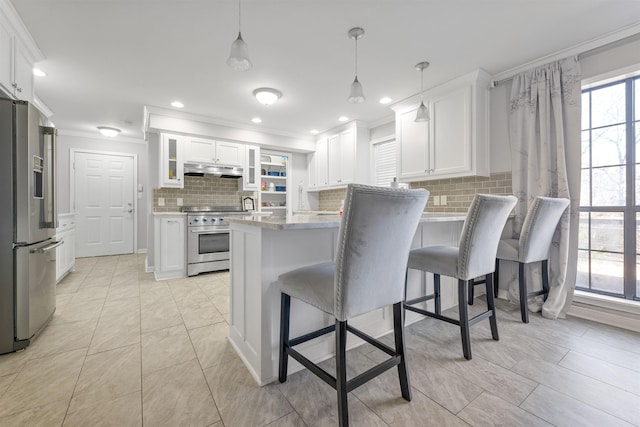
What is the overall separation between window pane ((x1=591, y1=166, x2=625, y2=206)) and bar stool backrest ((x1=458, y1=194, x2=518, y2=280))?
4.45ft

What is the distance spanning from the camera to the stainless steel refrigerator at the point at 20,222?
182 centimetres

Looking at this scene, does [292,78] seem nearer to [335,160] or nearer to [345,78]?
[345,78]

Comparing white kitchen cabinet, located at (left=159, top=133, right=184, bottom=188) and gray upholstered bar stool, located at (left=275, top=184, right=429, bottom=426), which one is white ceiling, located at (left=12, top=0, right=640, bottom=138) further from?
gray upholstered bar stool, located at (left=275, top=184, right=429, bottom=426)

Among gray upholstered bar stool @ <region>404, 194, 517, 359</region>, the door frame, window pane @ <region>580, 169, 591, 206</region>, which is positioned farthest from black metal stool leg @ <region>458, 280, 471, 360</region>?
the door frame

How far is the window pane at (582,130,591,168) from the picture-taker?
2.60 metres

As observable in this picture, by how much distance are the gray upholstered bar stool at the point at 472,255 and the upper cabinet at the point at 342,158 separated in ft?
9.07

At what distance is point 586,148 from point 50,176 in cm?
464

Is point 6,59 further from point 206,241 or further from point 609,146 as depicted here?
point 609,146

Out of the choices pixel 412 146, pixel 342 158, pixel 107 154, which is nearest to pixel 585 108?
pixel 412 146

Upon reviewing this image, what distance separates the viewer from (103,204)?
217 inches

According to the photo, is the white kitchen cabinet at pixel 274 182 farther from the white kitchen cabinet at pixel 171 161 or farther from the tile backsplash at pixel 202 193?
the white kitchen cabinet at pixel 171 161

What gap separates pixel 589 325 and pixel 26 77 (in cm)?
511

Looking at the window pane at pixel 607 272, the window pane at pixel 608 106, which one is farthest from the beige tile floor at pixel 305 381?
the window pane at pixel 608 106

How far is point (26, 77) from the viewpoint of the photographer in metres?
2.38
